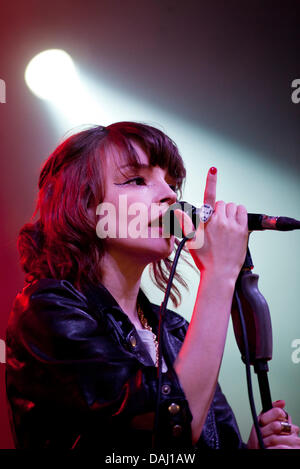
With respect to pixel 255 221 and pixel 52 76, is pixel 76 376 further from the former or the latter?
pixel 52 76

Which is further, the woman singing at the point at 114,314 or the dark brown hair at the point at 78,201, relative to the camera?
the dark brown hair at the point at 78,201

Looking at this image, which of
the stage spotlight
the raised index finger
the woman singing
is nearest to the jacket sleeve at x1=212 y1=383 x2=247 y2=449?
the woman singing

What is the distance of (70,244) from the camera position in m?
1.05

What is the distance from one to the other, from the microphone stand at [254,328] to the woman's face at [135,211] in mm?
227

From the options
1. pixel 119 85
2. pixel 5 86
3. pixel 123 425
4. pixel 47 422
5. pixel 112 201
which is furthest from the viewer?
pixel 119 85

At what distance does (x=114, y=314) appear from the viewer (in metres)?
0.97

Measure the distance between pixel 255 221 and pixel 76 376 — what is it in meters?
0.43

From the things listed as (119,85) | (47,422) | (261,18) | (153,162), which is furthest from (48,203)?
(261,18)

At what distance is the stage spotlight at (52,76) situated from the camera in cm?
154

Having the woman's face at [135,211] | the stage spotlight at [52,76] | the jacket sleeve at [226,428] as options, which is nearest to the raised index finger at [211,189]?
the woman's face at [135,211]

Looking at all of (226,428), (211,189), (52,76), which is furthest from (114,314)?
(52,76)

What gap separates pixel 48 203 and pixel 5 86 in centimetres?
61

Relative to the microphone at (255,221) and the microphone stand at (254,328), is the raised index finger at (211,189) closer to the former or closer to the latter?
the microphone at (255,221)

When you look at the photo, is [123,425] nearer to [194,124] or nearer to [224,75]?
[194,124]
